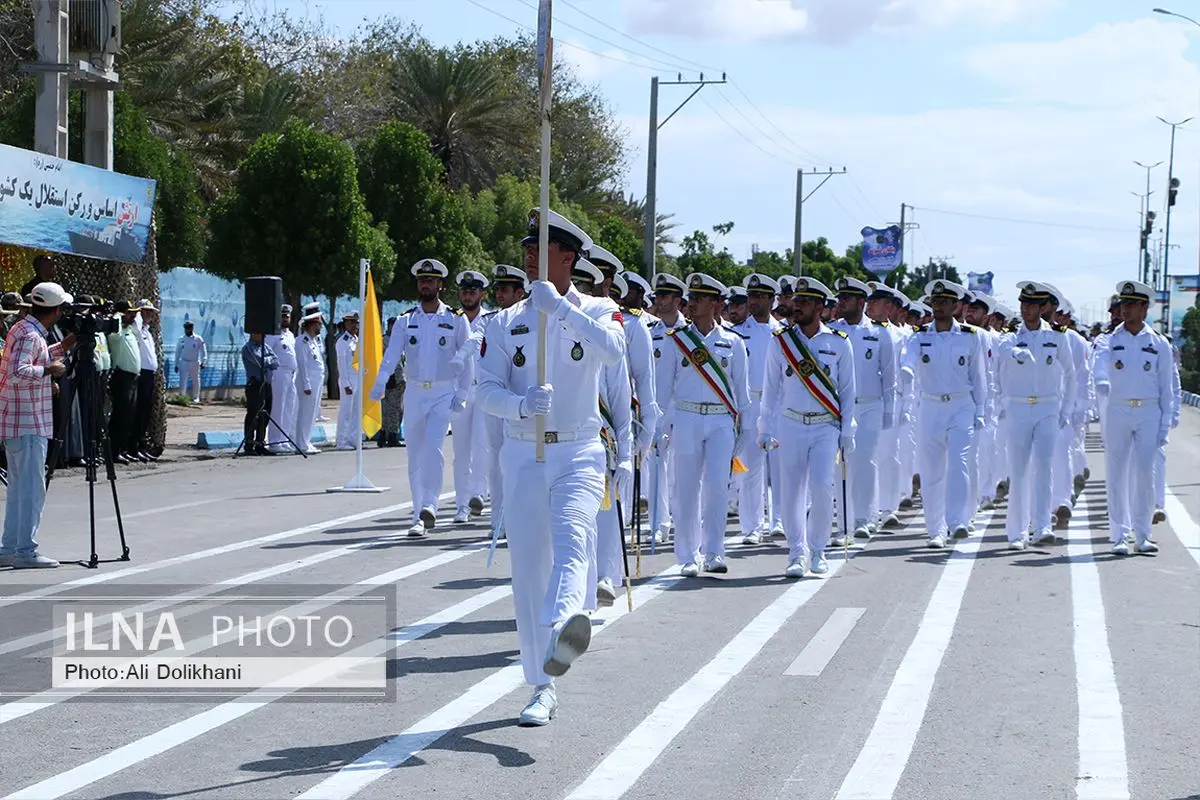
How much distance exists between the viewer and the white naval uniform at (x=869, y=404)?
15.9 meters

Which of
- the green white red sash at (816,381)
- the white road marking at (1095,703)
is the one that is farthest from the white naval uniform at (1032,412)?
the green white red sash at (816,381)

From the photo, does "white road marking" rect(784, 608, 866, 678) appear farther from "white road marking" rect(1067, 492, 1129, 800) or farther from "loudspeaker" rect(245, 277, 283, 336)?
"loudspeaker" rect(245, 277, 283, 336)

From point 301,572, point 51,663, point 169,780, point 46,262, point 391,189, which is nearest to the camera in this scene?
point 169,780

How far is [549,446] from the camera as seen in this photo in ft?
25.6

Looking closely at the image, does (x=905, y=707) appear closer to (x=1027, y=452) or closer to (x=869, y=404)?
(x=1027, y=452)

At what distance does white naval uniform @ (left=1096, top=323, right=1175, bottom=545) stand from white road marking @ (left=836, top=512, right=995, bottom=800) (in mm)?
2981

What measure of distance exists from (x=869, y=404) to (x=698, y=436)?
3.87 metres

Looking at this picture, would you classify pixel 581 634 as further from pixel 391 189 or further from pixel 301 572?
pixel 391 189

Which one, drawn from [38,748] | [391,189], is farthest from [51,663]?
[391,189]

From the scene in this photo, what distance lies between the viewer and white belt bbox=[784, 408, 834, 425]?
512 inches

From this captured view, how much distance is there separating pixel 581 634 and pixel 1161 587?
7.00 m

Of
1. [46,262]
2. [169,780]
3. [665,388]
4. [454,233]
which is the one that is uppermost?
[454,233]

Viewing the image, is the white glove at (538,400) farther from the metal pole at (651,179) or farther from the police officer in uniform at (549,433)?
the metal pole at (651,179)

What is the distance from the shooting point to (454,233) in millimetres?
43969
